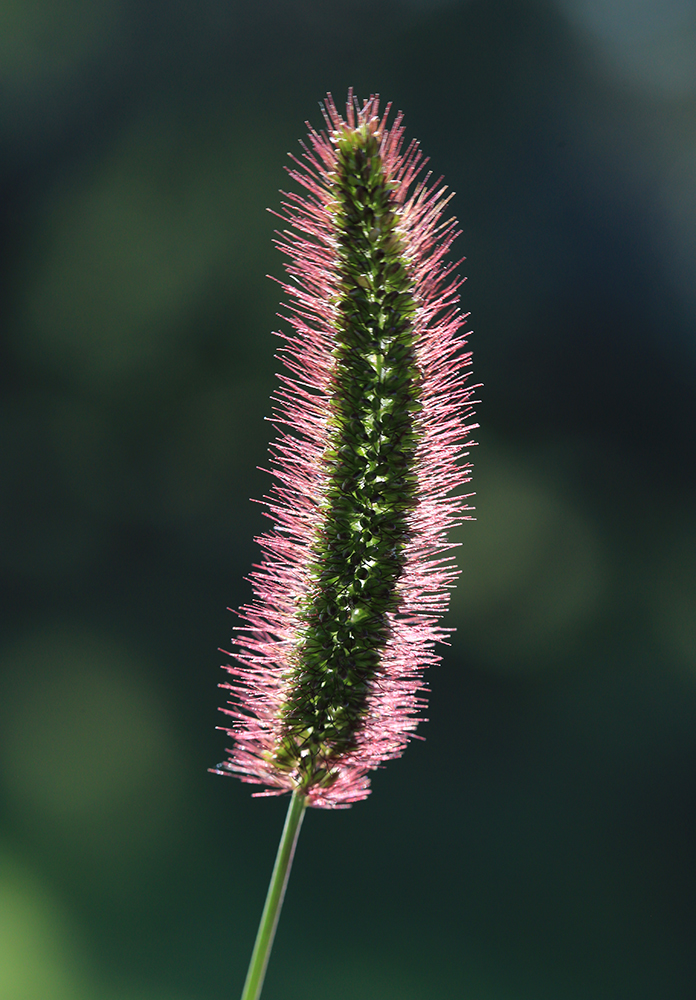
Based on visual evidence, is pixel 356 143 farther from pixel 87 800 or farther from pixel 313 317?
pixel 87 800

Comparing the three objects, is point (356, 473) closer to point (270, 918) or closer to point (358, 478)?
point (358, 478)

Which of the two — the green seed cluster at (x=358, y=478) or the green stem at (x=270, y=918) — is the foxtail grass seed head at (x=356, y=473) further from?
the green stem at (x=270, y=918)

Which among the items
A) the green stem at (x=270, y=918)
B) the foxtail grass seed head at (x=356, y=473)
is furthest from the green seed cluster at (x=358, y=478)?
the green stem at (x=270, y=918)

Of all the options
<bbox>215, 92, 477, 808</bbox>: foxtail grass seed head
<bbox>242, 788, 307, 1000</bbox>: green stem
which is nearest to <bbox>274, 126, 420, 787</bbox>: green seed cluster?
<bbox>215, 92, 477, 808</bbox>: foxtail grass seed head

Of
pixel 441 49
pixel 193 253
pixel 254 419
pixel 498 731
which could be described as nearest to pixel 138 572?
pixel 254 419

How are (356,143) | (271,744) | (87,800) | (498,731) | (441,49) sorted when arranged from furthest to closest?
(441,49) < (498,731) < (87,800) < (271,744) < (356,143)

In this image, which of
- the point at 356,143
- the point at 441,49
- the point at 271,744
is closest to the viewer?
the point at 356,143

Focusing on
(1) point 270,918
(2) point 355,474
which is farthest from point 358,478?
(1) point 270,918

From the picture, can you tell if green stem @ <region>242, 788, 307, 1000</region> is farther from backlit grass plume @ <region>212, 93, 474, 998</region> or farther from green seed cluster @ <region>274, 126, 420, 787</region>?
green seed cluster @ <region>274, 126, 420, 787</region>
